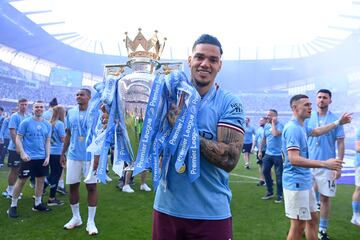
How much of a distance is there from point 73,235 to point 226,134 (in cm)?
322

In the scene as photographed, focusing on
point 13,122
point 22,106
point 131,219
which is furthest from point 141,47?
point 22,106

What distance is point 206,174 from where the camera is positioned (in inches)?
67.7

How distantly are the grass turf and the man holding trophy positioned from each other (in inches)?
98.7

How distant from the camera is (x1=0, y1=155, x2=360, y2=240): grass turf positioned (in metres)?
4.11

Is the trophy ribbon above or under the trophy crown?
under

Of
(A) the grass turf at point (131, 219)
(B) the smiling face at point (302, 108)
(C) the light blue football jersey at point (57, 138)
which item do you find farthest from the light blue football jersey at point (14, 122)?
(B) the smiling face at point (302, 108)

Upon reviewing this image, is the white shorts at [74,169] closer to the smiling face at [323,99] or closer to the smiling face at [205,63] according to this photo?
the smiling face at [205,63]

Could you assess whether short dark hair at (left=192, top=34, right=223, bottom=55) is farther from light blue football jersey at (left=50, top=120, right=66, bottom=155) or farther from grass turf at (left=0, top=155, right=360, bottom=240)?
light blue football jersey at (left=50, top=120, right=66, bottom=155)

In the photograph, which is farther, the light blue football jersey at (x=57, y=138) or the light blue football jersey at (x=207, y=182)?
the light blue football jersey at (x=57, y=138)

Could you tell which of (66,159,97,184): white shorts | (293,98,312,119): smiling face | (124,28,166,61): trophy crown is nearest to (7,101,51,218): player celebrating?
(66,159,97,184): white shorts

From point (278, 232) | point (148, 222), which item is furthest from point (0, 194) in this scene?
point (278, 232)

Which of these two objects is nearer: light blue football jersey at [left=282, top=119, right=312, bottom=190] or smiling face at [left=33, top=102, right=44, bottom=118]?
light blue football jersey at [left=282, top=119, right=312, bottom=190]

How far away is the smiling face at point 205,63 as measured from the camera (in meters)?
1.68

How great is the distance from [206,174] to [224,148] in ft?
0.69
